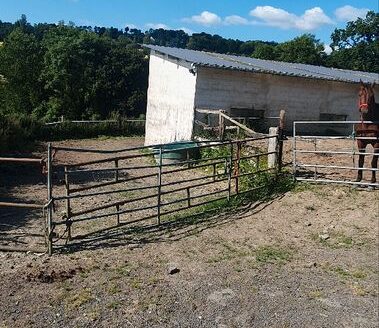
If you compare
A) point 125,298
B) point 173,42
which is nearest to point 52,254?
point 125,298

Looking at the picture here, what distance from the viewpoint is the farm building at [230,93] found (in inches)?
571

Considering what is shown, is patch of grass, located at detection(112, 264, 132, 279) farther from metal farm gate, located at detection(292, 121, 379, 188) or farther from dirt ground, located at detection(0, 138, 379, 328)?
metal farm gate, located at detection(292, 121, 379, 188)

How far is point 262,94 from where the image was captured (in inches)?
617

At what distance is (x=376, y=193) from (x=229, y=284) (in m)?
4.35

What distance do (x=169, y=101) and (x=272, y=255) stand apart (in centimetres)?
1064

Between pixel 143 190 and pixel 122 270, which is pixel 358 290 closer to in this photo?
pixel 122 270

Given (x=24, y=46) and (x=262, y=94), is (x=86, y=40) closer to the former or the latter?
(x=24, y=46)

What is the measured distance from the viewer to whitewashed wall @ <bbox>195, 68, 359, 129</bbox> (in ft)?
47.7

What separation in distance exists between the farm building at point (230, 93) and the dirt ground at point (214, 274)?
7121mm

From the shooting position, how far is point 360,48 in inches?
1710

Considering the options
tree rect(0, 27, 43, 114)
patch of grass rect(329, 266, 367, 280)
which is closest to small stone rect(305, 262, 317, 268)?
patch of grass rect(329, 266, 367, 280)

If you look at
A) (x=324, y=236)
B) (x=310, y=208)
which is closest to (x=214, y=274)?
(x=324, y=236)

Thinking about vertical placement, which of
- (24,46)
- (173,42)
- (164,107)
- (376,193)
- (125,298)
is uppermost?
(173,42)

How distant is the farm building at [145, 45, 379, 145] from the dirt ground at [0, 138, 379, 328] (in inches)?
280
